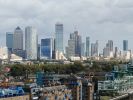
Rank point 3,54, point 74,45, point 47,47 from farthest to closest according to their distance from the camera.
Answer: point 74,45
point 47,47
point 3,54

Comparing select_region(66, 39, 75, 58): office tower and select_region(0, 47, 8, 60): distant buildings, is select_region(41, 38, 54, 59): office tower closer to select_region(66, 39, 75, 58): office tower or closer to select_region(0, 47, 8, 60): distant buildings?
select_region(0, 47, 8, 60): distant buildings

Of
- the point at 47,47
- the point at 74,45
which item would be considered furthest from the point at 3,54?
the point at 74,45

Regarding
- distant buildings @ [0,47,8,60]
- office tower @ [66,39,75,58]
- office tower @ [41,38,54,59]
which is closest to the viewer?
distant buildings @ [0,47,8,60]

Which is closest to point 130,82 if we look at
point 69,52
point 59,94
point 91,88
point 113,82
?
point 113,82

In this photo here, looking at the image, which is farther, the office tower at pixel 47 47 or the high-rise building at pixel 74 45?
the high-rise building at pixel 74 45

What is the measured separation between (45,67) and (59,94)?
1575 inches

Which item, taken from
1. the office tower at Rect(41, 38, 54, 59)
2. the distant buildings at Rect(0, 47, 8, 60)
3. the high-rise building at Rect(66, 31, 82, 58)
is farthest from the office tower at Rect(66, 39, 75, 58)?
the distant buildings at Rect(0, 47, 8, 60)

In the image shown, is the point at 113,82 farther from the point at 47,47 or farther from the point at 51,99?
the point at 47,47

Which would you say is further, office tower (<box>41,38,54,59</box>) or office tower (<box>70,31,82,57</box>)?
office tower (<box>70,31,82,57</box>)

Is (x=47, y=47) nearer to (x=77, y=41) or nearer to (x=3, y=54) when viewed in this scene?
(x=3, y=54)

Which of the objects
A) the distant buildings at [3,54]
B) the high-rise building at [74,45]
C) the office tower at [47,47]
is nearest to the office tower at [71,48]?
the high-rise building at [74,45]

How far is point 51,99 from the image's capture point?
1199 inches

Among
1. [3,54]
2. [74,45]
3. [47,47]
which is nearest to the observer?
[3,54]

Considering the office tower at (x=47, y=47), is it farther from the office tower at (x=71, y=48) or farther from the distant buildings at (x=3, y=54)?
the office tower at (x=71, y=48)
